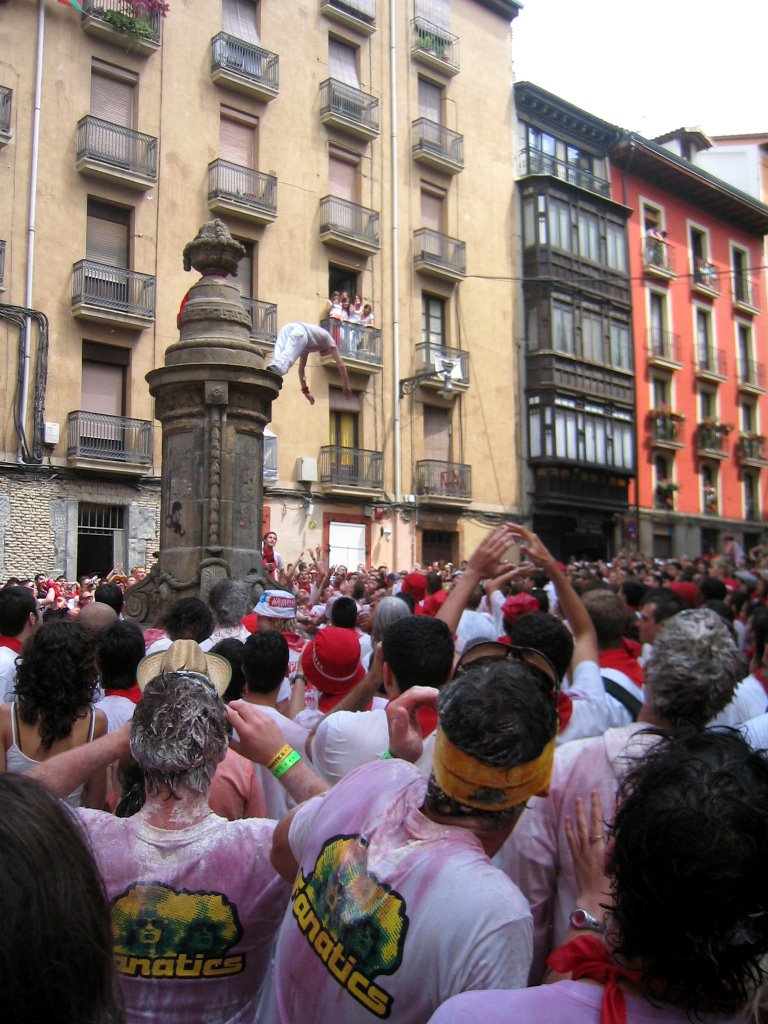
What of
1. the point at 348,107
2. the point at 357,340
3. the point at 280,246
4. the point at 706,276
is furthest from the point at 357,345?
the point at 706,276

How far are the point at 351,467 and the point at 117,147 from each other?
9.43 m

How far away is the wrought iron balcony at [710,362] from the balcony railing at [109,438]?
74.6ft

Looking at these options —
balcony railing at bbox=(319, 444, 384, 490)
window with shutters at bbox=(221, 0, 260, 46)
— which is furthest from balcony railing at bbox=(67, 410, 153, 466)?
window with shutters at bbox=(221, 0, 260, 46)

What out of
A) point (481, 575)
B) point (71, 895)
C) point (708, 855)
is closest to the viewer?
point (71, 895)

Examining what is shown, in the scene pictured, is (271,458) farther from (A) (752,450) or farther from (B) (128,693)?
(A) (752,450)

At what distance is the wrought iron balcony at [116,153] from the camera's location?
20109 mm

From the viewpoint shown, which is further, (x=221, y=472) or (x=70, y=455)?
(x=70, y=455)

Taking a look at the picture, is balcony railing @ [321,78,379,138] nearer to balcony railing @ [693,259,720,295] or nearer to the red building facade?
the red building facade

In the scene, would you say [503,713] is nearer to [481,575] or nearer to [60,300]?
[481,575]

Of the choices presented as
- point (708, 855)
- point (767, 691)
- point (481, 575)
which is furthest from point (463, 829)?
point (767, 691)

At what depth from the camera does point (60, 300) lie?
20062mm

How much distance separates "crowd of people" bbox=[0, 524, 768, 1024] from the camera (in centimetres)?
135

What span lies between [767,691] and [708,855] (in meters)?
3.51

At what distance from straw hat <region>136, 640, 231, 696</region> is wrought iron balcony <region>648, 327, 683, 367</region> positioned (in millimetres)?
32171
